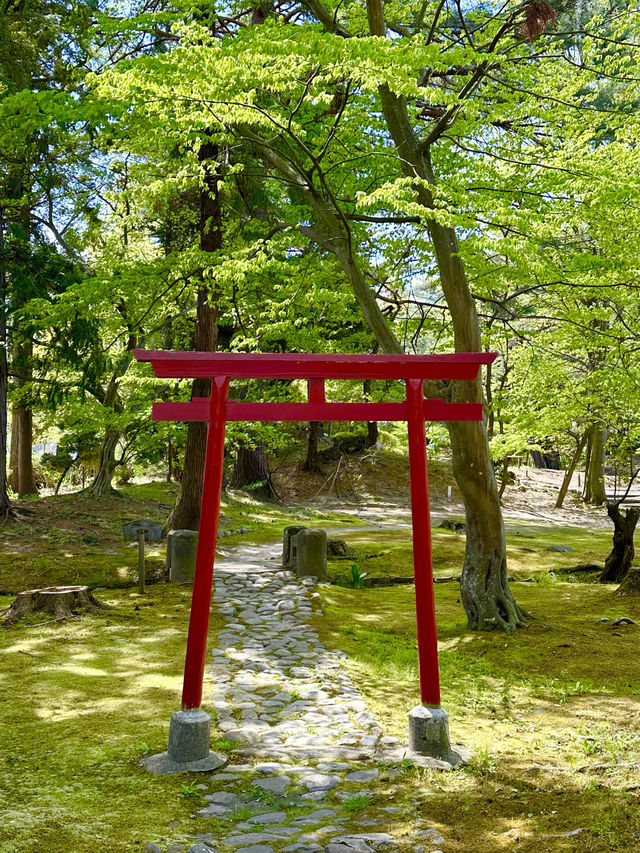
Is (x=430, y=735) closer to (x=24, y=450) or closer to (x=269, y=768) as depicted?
(x=269, y=768)

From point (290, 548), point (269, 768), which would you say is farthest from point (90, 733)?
point (290, 548)

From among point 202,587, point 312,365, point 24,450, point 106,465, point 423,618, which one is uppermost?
point 312,365

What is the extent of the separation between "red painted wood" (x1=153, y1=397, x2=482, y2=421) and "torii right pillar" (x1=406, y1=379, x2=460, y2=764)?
0.17 meters

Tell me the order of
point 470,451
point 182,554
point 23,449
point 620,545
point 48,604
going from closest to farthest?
point 470,451, point 48,604, point 182,554, point 620,545, point 23,449

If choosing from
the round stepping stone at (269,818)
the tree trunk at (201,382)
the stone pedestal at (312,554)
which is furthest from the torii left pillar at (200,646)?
the tree trunk at (201,382)

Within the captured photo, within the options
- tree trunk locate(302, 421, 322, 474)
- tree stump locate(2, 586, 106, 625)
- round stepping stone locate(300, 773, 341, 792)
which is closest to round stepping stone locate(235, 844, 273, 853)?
round stepping stone locate(300, 773, 341, 792)

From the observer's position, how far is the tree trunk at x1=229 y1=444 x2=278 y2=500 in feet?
69.7

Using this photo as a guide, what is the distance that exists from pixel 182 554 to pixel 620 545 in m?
6.60

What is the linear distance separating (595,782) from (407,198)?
539cm

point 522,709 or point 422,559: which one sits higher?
point 422,559

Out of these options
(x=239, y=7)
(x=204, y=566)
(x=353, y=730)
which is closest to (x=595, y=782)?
(x=353, y=730)

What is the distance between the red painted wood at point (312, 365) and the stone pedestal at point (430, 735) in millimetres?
2173

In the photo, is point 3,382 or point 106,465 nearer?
point 3,382

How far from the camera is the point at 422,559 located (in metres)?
4.79
